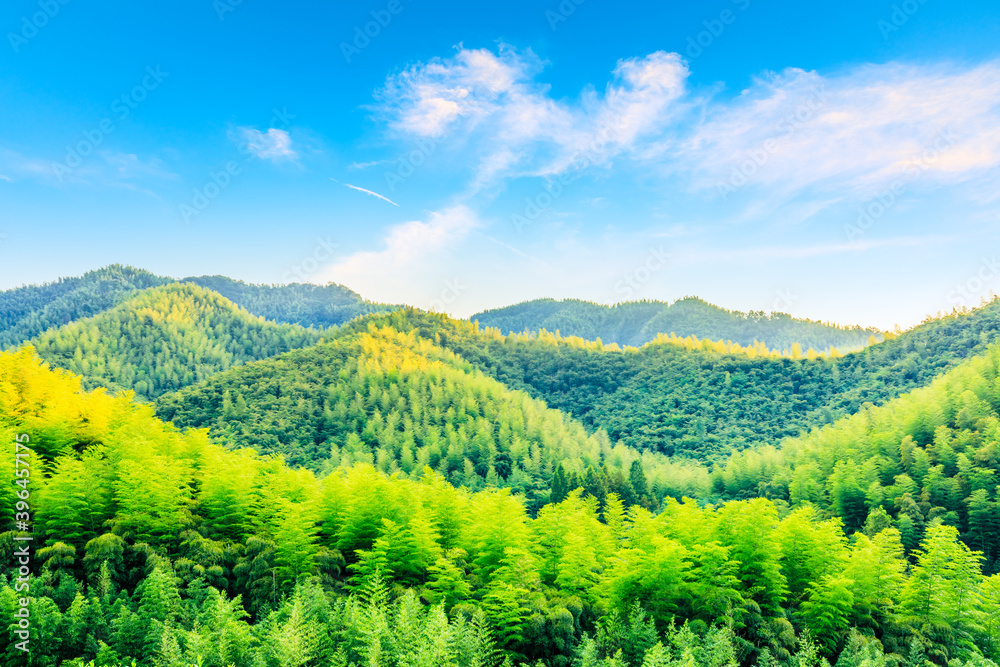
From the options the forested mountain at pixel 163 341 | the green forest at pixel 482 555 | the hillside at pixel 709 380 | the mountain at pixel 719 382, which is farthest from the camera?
the forested mountain at pixel 163 341

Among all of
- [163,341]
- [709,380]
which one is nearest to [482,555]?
[709,380]

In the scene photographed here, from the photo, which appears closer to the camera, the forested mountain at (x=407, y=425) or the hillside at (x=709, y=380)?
the forested mountain at (x=407, y=425)

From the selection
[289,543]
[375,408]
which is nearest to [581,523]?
[289,543]

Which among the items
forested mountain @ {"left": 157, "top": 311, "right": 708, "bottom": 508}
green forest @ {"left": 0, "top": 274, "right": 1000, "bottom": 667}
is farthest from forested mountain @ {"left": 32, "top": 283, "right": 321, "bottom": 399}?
green forest @ {"left": 0, "top": 274, "right": 1000, "bottom": 667}

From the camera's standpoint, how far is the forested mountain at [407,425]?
236 feet

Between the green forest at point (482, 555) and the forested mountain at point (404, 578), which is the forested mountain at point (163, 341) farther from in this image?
the forested mountain at point (404, 578)

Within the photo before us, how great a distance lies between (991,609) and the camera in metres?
24.7

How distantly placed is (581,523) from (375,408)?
6040 cm

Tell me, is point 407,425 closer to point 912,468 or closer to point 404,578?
point 404,578

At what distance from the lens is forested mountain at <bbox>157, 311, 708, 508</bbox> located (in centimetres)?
7206

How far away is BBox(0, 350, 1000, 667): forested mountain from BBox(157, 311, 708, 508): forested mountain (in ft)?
100

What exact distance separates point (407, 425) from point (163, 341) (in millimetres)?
99110

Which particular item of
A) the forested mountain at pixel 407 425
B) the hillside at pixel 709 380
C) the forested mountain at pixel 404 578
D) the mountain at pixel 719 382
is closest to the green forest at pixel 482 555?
the forested mountain at pixel 404 578

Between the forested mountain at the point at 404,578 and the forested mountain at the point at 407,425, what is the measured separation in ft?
100
